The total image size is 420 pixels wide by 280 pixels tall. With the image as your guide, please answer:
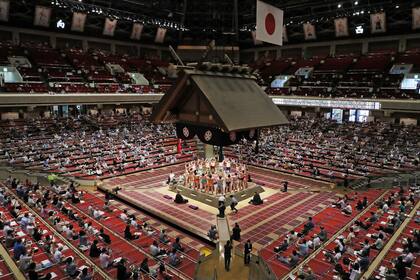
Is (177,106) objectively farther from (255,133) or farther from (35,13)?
(35,13)

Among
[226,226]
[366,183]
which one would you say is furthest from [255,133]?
[366,183]

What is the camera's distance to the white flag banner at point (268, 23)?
8.19 metres

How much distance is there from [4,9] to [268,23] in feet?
94.3

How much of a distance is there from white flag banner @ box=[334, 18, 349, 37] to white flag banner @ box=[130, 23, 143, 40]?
21.9m

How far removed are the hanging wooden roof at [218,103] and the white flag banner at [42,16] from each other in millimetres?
28478

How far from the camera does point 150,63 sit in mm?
39594

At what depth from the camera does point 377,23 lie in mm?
30469

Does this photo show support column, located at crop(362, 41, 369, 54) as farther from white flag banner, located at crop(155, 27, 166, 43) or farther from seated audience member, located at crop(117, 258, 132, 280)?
seated audience member, located at crop(117, 258, 132, 280)

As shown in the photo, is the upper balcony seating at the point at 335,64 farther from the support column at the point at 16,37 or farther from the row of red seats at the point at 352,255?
the support column at the point at 16,37

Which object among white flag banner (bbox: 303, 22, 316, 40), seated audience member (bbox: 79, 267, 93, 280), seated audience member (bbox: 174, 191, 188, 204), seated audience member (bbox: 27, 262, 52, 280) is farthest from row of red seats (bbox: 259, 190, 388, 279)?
white flag banner (bbox: 303, 22, 316, 40)

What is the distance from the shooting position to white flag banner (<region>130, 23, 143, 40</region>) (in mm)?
36781

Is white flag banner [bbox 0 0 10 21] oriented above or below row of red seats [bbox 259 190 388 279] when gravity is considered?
above

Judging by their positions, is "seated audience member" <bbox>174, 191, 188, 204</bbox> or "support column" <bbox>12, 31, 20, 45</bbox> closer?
"seated audience member" <bbox>174, 191, 188, 204</bbox>

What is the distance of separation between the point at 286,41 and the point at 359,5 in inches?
502
